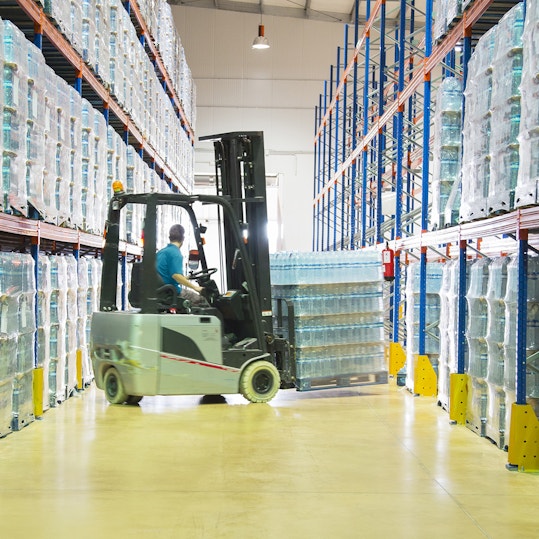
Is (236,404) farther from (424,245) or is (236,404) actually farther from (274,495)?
(274,495)

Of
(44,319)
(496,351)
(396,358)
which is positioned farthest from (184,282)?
(396,358)

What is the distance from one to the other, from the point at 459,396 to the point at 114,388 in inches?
132

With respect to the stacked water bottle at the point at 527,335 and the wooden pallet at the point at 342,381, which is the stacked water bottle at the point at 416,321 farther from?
the stacked water bottle at the point at 527,335

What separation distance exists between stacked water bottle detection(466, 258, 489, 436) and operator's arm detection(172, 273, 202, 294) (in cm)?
266

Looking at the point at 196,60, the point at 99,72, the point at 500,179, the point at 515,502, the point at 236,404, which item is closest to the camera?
the point at 515,502

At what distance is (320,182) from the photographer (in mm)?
26438

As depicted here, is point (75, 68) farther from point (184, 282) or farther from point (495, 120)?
point (495, 120)

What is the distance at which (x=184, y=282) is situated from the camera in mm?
8484

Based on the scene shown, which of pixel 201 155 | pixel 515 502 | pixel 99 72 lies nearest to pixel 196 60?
pixel 201 155

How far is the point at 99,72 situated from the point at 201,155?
58.3ft

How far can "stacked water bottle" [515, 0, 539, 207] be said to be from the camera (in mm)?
5596

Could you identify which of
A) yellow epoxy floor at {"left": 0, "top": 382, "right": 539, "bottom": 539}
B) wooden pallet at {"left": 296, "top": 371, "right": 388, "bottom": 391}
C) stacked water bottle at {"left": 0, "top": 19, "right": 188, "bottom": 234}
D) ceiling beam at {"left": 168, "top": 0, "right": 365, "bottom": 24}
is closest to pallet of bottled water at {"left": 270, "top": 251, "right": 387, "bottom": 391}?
wooden pallet at {"left": 296, "top": 371, "right": 388, "bottom": 391}

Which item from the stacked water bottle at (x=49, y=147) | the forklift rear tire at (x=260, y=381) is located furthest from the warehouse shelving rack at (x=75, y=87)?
the forklift rear tire at (x=260, y=381)

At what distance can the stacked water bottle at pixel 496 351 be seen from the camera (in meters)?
6.59
